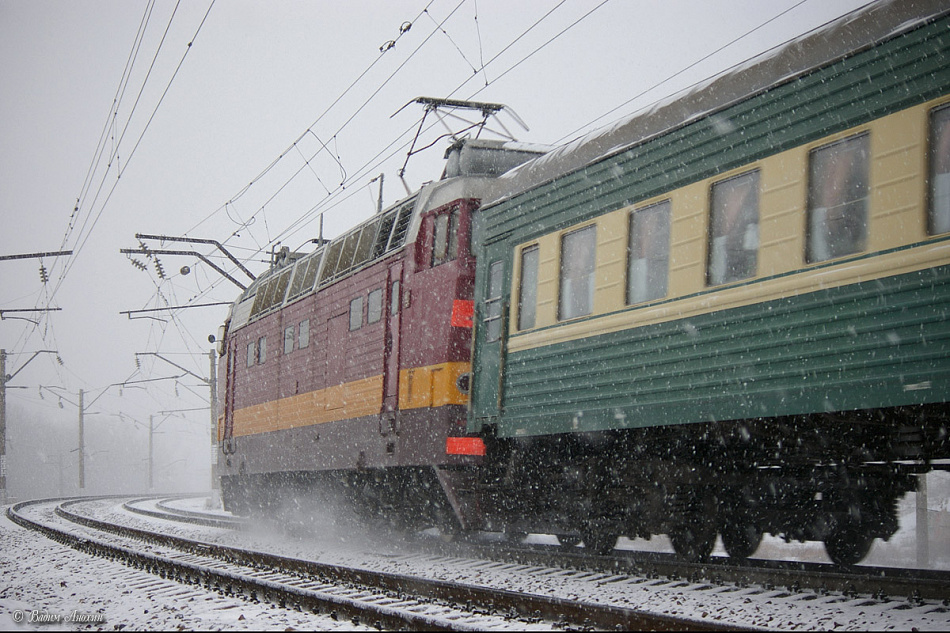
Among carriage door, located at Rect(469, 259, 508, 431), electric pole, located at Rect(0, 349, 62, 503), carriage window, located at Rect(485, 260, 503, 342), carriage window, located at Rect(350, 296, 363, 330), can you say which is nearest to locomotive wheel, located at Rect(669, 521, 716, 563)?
carriage door, located at Rect(469, 259, 508, 431)

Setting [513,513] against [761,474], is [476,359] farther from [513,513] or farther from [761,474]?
[761,474]

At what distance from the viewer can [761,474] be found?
7047 millimetres

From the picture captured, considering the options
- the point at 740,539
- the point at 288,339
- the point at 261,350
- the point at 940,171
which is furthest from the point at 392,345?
the point at 940,171

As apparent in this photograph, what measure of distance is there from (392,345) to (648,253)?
159 inches

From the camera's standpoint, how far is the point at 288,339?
1367 cm

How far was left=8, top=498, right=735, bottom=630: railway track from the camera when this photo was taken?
4.94 m

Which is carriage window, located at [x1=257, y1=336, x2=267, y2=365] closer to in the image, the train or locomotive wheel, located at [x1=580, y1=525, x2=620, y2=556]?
Answer: the train

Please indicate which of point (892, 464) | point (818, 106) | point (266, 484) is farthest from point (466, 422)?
point (266, 484)

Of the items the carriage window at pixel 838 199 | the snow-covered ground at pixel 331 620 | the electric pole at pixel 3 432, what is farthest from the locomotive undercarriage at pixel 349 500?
the electric pole at pixel 3 432

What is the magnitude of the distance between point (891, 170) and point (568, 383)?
125 inches

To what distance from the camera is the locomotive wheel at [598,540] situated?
797 cm

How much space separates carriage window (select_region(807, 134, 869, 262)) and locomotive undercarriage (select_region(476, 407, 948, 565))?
1021 millimetres

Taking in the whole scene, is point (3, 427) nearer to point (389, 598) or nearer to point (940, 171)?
point (389, 598)

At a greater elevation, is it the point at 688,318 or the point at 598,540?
the point at 688,318
